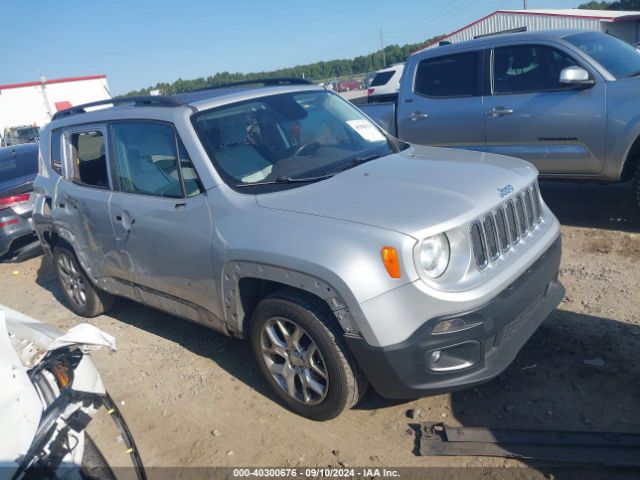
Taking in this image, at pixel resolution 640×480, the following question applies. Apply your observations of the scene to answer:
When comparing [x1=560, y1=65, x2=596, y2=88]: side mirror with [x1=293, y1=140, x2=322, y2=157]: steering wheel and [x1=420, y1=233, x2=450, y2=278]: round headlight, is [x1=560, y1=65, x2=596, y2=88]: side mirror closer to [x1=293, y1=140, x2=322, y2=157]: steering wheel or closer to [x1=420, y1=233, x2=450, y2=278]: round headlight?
[x1=293, y1=140, x2=322, y2=157]: steering wheel

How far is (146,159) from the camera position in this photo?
4027 millimetres

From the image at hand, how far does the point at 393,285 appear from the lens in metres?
2.68

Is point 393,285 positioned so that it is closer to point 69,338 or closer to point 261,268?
point 261,268

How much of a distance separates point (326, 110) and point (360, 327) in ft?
7.08

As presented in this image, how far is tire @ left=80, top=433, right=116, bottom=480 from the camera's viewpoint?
236 centimetres

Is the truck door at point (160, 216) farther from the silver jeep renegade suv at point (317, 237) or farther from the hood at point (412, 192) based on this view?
the hood at point (412, 192)

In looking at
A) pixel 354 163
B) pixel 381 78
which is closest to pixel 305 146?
pixel 354 163

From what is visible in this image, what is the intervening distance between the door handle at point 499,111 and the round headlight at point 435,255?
381 centimetres

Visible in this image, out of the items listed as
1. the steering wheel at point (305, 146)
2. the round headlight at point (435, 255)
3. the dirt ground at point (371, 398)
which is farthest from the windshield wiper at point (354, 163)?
the dirt ground at point (371, 398)

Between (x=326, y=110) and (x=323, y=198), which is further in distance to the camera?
(x=326, y=110)

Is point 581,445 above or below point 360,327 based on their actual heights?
below

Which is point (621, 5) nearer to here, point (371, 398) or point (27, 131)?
point (27, 131)

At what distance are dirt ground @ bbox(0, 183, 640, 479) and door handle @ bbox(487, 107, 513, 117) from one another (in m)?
1.86

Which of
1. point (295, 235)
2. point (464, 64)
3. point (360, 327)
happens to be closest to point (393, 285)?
point (360, 327)
